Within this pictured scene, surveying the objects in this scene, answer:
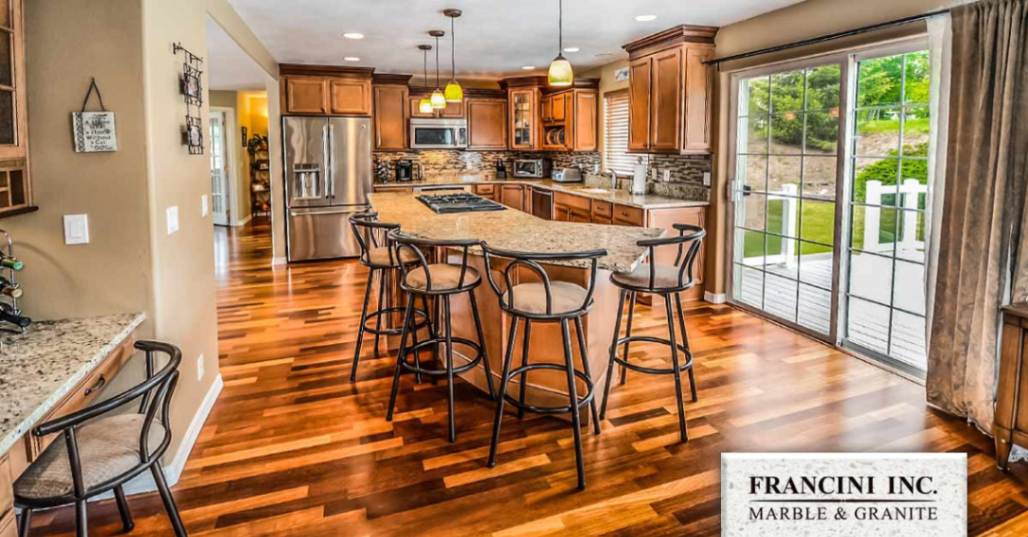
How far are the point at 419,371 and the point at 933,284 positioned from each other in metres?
2.67

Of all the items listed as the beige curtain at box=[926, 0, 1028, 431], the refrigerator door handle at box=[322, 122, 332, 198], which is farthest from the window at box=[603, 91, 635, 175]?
the beige curtain at box=[926, 0, 1028, 431]

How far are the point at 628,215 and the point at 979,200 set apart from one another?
2.83 meters

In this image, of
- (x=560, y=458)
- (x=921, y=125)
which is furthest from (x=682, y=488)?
(x=921, y=125)

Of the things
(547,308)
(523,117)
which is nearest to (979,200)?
(547,308)

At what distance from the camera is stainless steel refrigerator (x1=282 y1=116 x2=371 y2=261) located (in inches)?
291

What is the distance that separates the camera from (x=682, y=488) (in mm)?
2574

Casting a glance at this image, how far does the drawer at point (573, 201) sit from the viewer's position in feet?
21.4

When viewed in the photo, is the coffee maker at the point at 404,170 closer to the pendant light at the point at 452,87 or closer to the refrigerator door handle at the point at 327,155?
the refrigerator door handle at the point at 327,155

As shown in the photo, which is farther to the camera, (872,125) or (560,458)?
(872,125)

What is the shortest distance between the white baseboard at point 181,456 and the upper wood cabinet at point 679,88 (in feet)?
12.9

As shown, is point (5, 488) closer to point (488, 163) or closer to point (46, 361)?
point (46, 361)

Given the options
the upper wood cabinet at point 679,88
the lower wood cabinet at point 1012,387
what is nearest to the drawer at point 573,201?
the upper wood cabinet at point 679,88

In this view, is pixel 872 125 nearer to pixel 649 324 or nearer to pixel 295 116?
pixel 649 324

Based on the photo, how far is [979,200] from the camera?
304 cm
